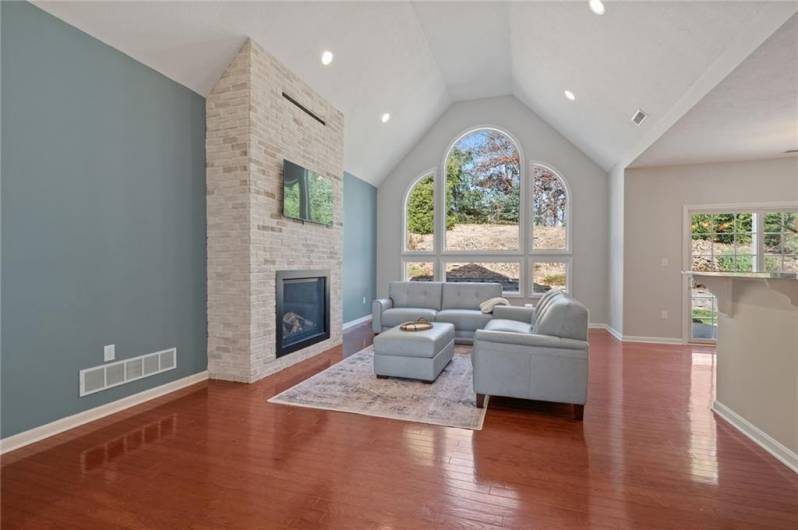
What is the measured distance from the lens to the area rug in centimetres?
294

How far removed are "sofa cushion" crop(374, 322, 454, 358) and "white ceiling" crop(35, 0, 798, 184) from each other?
3.09m

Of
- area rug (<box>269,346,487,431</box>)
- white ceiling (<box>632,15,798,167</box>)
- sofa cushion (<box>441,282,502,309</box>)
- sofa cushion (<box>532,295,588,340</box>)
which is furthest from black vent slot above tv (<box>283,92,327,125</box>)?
white ceiling (<box>632,15,798,167</box>)

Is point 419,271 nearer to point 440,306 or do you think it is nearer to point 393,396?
point 440,306

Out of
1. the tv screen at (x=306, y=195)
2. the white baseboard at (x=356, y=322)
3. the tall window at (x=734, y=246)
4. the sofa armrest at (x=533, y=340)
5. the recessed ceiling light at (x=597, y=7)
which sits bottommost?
the white baseboard at (x=356, y=322)

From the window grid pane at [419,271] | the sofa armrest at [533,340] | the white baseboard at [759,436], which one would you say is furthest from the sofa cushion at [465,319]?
the white baseboard at [759,436]

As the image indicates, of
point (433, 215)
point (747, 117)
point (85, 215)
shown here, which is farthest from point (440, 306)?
point (85, 215)

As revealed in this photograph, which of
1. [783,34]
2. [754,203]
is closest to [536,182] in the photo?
[754,203]

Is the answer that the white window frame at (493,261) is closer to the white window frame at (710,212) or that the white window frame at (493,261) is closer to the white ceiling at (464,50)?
the white ceiling at (464,50)

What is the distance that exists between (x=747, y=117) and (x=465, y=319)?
3762 mm

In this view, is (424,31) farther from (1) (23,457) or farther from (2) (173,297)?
(1) (23,457)

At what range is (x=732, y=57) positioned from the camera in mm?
2818

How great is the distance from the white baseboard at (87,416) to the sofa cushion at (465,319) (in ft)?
10.6

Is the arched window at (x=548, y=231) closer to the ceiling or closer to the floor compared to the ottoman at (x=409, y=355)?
closer to the ceiling

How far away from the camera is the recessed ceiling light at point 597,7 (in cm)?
325
